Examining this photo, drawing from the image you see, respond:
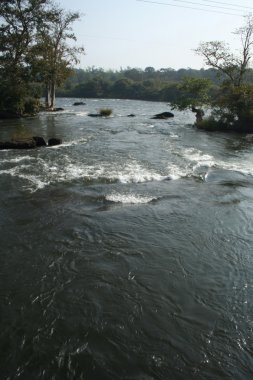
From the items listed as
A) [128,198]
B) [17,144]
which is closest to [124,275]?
[128,198]

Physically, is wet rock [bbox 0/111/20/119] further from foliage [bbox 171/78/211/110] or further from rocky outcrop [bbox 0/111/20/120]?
foliage [bbox 171/78/211/110]

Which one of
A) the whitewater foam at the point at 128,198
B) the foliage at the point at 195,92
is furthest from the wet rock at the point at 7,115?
the whitewater foam at the point at 128,198

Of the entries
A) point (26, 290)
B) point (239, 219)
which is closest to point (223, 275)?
point (239, 219)

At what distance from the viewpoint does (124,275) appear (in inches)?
249

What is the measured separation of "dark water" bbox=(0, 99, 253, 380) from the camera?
4.54 metres

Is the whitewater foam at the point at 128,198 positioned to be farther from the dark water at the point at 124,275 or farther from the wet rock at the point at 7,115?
the wet rock at the point at 7,115

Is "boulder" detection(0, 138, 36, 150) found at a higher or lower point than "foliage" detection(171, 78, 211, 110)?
lower

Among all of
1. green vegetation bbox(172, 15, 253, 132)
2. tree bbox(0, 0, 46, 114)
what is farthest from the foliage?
tree bbox(0, 0, 46, 114)

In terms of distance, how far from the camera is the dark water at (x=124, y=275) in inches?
179

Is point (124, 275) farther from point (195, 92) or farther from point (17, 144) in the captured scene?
point (195, 92)

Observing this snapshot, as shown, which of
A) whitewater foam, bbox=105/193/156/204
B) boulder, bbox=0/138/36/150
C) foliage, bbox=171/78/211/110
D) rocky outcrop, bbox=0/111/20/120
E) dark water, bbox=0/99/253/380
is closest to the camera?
dark water, bbox=0/99/253/380

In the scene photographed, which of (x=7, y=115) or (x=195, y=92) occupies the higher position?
(x=195, y=92)

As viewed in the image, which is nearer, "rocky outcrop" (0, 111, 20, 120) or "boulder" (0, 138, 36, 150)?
"boulder" (0, 138, 36, 150)

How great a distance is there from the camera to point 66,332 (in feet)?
16.0
